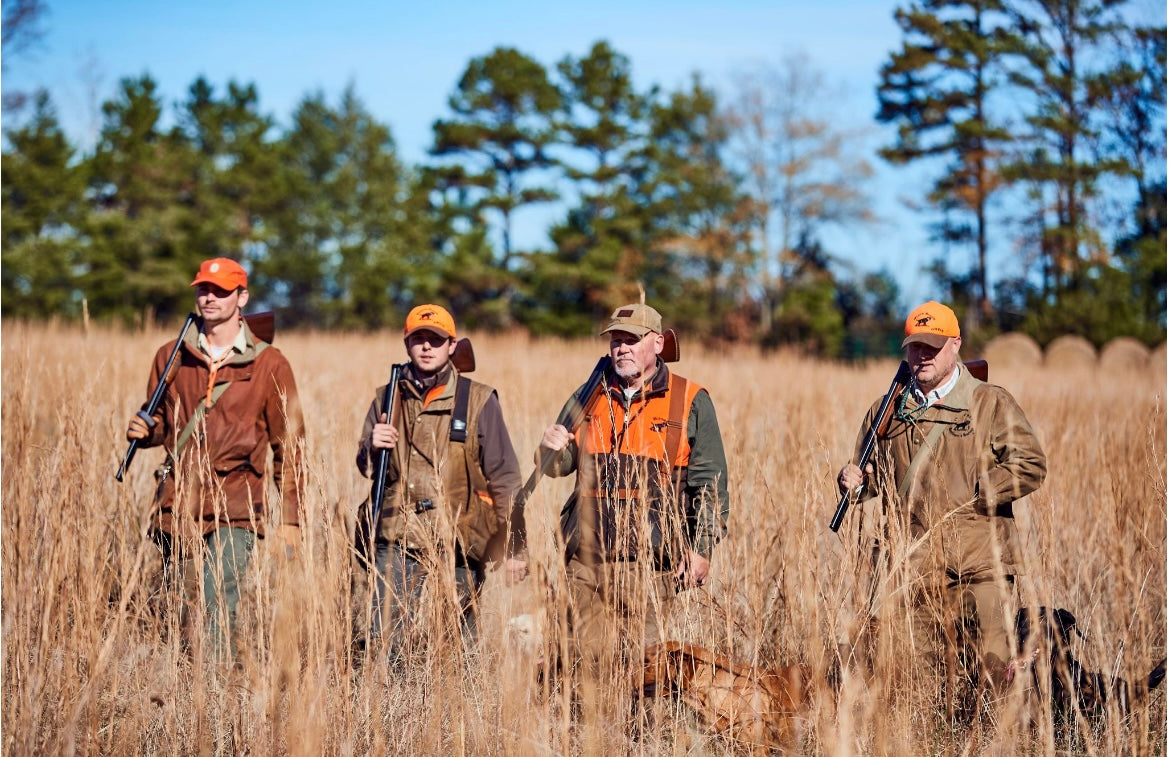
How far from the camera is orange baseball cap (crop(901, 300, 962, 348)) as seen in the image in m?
3.61

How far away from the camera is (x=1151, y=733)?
11.4 ft

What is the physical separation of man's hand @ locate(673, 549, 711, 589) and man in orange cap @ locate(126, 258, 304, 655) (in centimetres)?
144

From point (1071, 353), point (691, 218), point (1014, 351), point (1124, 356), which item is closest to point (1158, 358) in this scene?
point (1124, 356)

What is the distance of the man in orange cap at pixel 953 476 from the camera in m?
3.49

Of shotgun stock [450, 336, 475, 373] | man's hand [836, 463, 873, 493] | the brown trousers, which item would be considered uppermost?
shotgun stock [450, 336, 475, 373]

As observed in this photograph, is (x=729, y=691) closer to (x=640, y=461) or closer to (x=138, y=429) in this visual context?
(x=640, y=461)

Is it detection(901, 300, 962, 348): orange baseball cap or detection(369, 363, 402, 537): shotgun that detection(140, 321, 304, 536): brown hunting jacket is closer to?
detection(369, 363, 402, 537): shotgun

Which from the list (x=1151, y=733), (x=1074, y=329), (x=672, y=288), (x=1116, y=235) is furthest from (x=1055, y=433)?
(x=672, y=288)

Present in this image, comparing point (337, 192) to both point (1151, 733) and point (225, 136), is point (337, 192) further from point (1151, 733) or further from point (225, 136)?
point (1151, 733)

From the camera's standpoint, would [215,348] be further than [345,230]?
No

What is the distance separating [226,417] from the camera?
13.0ft

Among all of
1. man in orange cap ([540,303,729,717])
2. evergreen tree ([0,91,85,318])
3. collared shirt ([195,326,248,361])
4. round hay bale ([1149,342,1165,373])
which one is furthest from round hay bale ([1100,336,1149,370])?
evergreen tree ([0,91,85,318])

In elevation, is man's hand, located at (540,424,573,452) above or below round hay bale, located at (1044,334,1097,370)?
below

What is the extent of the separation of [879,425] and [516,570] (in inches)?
54.4
